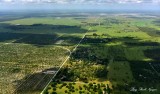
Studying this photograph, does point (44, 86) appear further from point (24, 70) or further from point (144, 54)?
point (144, 54)

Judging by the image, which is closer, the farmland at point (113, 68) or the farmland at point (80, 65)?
the farmland at point (80, 65)

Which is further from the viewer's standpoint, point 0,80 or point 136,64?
point 136,64

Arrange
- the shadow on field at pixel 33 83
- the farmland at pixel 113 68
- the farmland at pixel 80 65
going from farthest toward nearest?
the farmland at pixel 113 68
the farmland at pixel 80 65
the shadow on field at pixel 33 83

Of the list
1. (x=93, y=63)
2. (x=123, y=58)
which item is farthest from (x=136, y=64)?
(x=93, y=63)

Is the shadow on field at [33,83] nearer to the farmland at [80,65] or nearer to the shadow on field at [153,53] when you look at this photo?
the farmland at [80,65]

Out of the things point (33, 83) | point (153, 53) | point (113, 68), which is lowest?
point (113, 68)

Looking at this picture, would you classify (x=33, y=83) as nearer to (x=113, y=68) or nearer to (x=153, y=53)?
(x=113, y=68)

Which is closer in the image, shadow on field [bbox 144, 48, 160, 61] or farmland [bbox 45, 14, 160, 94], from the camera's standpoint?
farmland [bbox 45, 14, 160, 94]

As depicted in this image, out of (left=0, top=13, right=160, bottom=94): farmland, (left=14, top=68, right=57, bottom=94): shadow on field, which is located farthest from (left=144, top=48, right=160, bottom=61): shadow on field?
(left=14, top=68, right=57, bottom=94): shadow on field

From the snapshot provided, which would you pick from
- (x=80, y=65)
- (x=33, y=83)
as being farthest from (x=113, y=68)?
(x=33, y=83)

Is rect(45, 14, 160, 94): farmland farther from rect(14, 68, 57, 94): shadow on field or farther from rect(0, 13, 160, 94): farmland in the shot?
rect(14, 68, 57, 94): shadow on field

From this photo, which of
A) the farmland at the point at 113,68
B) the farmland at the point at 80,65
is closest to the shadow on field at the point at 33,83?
the farmland at the point at 80,65
